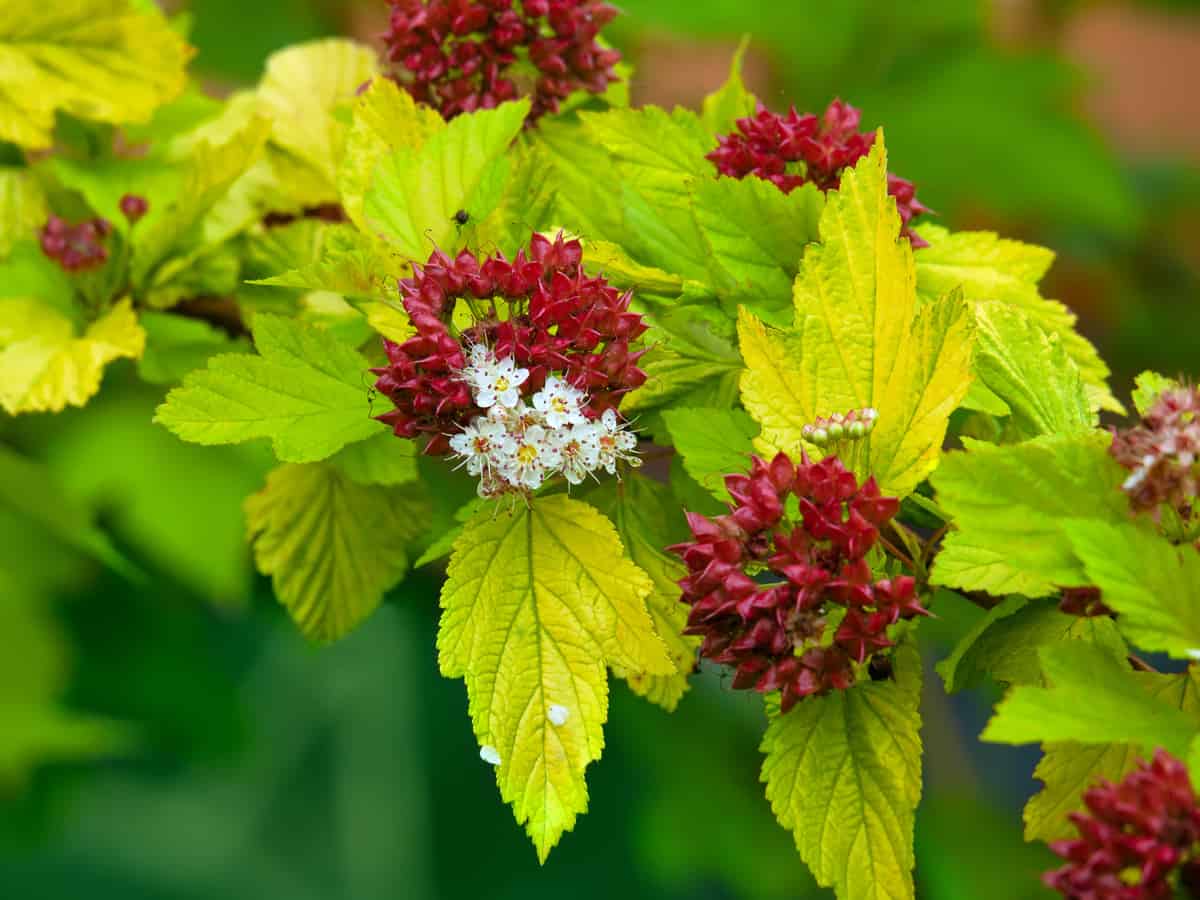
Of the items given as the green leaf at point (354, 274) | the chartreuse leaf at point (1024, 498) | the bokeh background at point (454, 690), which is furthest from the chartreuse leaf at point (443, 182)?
the bokeh background at point (454, 690)

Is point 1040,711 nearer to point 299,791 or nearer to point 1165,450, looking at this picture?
point 1165,450

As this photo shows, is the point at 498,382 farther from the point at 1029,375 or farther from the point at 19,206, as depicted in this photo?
the point at 19,206

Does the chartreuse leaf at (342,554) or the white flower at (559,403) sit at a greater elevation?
the white flower at (559,403)

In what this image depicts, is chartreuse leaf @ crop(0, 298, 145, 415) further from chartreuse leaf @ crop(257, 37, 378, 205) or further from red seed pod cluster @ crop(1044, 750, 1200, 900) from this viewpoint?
red seed pod cluster @ crop(1044, 750, 1200, 900)

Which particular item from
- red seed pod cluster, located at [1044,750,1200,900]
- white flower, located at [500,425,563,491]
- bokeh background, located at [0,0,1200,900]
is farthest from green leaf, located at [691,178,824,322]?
bokeh background, located at [0,0,1200,900]

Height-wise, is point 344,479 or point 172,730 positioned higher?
point 344,479

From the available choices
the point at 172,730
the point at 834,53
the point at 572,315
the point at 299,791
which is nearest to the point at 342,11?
the point at 834,53

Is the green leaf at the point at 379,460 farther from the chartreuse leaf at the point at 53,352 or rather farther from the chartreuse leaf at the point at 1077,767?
the chartreuse leaf at the point at 1077,767
